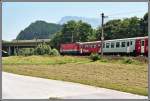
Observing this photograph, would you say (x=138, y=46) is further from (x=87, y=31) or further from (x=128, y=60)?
(x=87, y=31)

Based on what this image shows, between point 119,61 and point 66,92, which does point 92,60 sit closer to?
point 119,61

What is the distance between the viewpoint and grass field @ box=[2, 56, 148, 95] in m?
17.5

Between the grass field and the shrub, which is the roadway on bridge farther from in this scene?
the shrub

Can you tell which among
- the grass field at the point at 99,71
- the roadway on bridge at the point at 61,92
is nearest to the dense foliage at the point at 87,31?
the grass field at the point at 99,71

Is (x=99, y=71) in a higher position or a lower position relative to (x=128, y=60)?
lower

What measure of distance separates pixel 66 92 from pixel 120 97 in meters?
2.31

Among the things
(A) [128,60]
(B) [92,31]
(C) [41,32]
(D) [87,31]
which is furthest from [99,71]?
(C) [41,32]

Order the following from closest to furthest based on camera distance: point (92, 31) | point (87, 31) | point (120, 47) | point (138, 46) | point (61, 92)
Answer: point (61, 92) < point (138, 46) < point (120, 47) < point (87, 31) < point (92, 31)

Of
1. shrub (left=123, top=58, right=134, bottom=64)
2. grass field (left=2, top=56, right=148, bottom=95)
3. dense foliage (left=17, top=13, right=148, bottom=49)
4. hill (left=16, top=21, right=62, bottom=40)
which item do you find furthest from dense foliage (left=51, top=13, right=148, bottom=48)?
shrub (left=123, top=58, right=134, bottom=64)

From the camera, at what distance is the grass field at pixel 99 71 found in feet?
57.3

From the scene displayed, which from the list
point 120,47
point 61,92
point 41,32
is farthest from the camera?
point 41,32

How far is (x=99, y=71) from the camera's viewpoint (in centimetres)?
2508

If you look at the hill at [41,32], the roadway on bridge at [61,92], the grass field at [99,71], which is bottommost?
the grass field at [99,71]

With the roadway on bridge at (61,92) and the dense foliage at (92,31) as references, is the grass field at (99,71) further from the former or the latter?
the dense foliage at (92,31)
